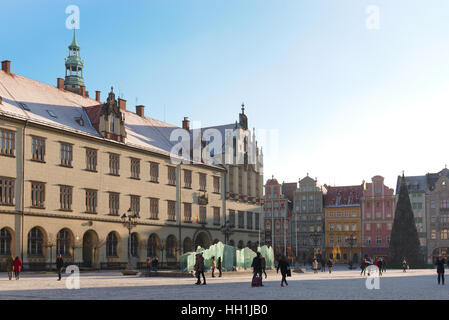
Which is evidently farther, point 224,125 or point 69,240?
point 224,125

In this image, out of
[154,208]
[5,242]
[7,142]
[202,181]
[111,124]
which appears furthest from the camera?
[202,181]

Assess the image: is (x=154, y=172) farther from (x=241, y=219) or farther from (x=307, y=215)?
(x=307, y=215)

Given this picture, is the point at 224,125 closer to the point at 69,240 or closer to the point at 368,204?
the point at 69,240

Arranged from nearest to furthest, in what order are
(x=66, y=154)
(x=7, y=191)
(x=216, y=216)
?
(x=7, y=191) → (x=66, y=154) → (x=216, y=216)

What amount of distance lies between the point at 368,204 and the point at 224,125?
1761 inches

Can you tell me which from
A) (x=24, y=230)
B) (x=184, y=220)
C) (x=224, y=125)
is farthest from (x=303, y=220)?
(x=24, y=230)

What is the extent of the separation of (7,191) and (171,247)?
23.1 meters

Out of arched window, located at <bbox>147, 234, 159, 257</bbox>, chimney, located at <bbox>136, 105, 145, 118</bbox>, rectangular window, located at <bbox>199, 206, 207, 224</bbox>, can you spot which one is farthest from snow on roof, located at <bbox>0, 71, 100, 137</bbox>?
rectangular window, located at <bbox>199, 206, 207, 224</bbox>

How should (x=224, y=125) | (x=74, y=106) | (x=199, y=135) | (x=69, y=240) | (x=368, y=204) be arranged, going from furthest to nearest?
(x=368, y=204) → (x=224, y=125) → (x=199, y=135) → (x=74, y=106) → (x=69, y=240)

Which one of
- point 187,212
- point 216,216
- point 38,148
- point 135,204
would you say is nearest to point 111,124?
point 135,204

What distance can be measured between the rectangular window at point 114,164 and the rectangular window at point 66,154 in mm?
5128

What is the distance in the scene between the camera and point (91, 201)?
2146 inches

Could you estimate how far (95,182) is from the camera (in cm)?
5488
